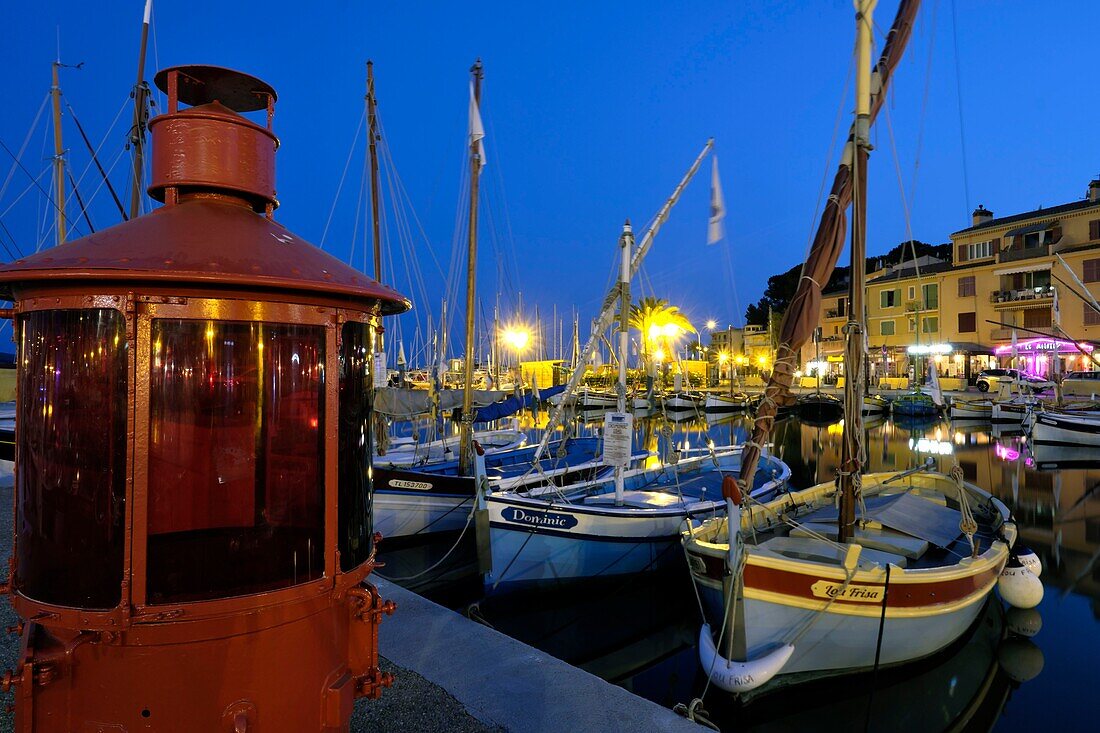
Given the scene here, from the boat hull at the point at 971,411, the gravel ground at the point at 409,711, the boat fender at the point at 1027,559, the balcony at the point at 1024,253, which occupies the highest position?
the balcony at the point at 1024,253

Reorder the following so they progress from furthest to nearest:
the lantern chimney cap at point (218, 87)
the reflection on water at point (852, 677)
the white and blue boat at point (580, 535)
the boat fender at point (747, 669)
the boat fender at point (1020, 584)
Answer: the white and blue boat at point (580, 535) → the boat fender at point (1020, 584) → the reflection on water at point (852, 677) → the boat fender at point (747, 669) → the lantern chimney cap at point (218, 87)

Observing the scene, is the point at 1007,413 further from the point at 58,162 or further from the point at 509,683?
the point at 58,162

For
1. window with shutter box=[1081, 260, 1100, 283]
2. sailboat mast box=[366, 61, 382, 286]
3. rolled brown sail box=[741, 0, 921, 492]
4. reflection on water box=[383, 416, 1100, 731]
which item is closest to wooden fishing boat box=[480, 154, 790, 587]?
reflection on water box=[383, 416, 1100, 731]

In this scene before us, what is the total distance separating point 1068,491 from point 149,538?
29.1 m

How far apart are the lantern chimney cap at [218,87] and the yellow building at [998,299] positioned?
51573mm

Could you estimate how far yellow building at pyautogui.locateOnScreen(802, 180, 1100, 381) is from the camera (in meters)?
49.8

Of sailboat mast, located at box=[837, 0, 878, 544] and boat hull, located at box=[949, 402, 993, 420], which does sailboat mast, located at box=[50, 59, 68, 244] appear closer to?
sailboat mast, located at box=[837, 0, 878, 544]

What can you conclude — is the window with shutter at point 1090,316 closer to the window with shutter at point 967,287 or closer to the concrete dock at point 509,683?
the window with shutter at point 967,287

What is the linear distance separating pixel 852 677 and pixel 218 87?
32.1 feet

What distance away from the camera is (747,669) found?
302 inches

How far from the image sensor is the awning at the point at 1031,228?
52266 mm

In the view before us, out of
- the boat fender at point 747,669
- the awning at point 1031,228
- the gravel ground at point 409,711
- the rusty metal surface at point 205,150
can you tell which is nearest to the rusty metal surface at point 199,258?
the rusty metal surface at point 205,150

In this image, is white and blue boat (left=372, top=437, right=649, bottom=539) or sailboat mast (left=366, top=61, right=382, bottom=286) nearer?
white and blue boat (left=372, top=437, right=649, bottom=539)

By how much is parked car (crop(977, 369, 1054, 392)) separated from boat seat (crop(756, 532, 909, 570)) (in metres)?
46.9
